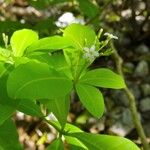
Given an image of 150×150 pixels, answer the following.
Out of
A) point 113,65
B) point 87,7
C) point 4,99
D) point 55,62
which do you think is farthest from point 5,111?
point 113,65

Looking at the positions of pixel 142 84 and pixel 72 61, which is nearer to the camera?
pixel 72 61

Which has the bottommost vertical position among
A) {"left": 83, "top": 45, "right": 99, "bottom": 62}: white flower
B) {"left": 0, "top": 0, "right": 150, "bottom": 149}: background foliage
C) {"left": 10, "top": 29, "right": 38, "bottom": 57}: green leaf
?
{"left": 0, "top": 0, "right": 150, "bottom": 149}: background foliage

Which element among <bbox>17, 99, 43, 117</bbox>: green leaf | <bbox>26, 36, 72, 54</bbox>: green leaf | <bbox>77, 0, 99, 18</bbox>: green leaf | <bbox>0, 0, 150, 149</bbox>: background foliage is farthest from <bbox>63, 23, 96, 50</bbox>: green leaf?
<bbox>0, 0, 150, 149</bbox>: background foliage

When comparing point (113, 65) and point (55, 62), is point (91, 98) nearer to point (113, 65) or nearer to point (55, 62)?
point (55, 62)

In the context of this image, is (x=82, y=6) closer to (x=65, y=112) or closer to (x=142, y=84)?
(x=65, y=112)

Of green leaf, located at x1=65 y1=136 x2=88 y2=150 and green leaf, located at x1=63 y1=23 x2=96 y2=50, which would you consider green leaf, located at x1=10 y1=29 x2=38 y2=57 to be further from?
green leaf, located at x1=65 y1=136 x2=88 y2=150

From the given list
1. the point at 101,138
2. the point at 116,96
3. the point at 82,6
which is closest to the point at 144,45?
the point at 116,96

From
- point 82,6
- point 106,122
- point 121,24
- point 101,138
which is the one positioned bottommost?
point 106,122
